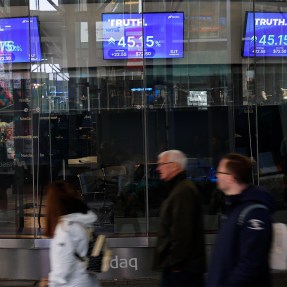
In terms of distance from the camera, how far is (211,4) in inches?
346

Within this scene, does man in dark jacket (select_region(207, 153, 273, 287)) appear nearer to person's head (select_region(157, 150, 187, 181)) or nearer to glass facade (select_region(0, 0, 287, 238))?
person's head (select_region(157, 150, 187, 181))

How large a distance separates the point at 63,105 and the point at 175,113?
190 centimetres

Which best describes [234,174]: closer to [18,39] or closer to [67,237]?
[67,237]

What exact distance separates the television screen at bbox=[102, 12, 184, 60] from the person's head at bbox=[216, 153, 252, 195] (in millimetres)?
5818

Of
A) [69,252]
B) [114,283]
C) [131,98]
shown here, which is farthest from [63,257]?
[131,98]

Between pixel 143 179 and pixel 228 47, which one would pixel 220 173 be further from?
pixel 228 47

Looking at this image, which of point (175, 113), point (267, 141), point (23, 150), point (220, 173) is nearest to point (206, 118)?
point (175, 113)

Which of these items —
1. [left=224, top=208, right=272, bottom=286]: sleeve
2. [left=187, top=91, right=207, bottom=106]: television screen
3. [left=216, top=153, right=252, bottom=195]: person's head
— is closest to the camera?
[left=224, top=208, right=272, bottom=286]: sleeve

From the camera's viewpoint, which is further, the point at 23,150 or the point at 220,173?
the point at 23,150

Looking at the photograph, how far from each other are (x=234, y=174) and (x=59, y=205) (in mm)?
1223

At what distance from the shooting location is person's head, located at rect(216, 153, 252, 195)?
2.69m

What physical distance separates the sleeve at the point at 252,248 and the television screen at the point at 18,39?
6.35 m

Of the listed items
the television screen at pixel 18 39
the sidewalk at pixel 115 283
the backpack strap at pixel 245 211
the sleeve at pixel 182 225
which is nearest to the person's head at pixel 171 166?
the sleeve at pixel 182 225

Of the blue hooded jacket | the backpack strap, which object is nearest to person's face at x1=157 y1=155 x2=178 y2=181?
the blue hooded jacket
